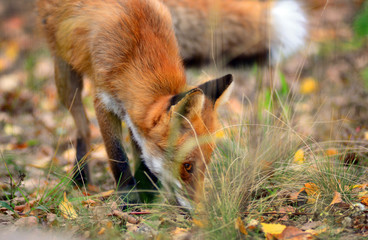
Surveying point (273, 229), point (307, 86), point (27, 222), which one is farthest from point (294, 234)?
point (307, 86)

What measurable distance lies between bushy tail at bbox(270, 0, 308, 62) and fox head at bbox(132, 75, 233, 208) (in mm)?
2292

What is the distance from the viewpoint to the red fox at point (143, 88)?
3.16 meters

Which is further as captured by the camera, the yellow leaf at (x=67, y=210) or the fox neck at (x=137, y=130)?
the fox neck at (x=137, y=130)

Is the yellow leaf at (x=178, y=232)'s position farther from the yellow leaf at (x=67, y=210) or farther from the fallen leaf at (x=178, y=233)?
the yellow leaf at (x=67, y=210)

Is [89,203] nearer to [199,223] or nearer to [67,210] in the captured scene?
[67,210]

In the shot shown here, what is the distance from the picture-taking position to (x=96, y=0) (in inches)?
157

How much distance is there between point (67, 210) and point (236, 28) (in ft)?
10.7

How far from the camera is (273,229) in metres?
2.73

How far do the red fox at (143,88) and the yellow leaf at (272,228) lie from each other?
58 centimetres

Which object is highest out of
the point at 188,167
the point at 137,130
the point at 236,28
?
the point at 236,28

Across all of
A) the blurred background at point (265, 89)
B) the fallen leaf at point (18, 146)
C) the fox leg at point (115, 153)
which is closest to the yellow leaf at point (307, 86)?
the blurred background at point (265, 89)

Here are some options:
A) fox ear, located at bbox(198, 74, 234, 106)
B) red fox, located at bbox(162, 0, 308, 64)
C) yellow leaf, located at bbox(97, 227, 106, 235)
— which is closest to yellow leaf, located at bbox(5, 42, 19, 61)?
red fox, located at bbox(162, 0, 308, 64)

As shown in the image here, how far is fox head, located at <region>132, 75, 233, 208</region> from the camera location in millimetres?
3092

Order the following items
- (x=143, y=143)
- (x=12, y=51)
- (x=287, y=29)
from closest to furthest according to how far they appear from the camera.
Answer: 1. (x=143, y=143)
2. (x=287, y=29)
3. (x=12, y=51)
